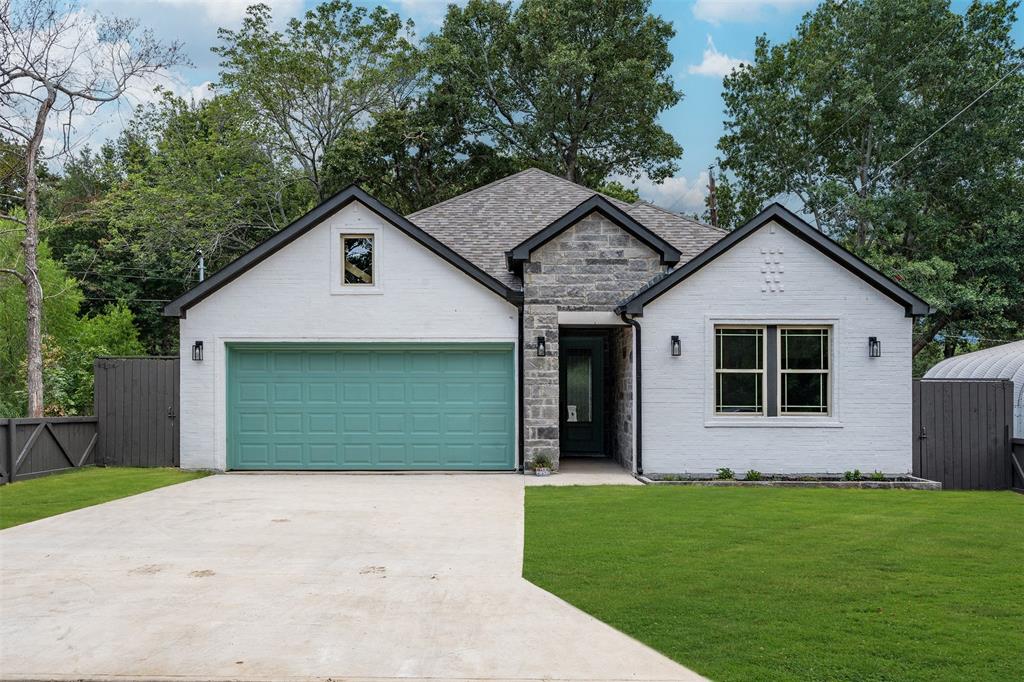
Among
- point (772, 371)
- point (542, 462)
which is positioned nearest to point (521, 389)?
point (542, 462)

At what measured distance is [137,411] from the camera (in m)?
14.4

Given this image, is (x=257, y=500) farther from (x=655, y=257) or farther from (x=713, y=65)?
(x=713, y=65)

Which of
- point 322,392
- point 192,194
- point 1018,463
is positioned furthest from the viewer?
point 192,194

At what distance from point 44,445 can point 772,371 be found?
511 inches

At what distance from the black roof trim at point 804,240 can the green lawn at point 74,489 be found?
855 centimetres

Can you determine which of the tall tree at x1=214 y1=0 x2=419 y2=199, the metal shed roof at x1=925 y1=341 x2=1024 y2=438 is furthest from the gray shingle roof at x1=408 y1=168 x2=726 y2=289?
the tall tree at x1=214 y1=0 x2=419 y2=199

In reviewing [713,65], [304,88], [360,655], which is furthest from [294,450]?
[713,65]

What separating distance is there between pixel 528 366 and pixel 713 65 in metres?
25.9

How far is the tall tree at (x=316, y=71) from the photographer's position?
30484 mm

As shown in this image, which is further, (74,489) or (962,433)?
(962,433)

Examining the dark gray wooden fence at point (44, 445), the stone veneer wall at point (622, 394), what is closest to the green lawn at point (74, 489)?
the dark gray wooden fence at point (44, 445)

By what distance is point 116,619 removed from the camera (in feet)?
17.8

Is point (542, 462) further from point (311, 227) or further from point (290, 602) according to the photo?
point (290, 602)

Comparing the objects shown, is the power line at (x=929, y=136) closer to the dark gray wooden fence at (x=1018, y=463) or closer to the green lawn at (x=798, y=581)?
Result: the dark gray wooden fence at (x=1018, y=463)
